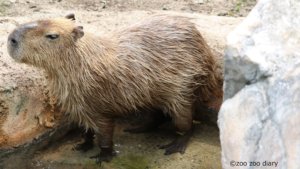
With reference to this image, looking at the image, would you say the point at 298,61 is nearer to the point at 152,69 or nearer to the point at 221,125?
the point at 221,125

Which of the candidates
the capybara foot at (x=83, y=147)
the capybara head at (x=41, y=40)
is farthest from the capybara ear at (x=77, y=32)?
the capybara foot at (x=83, y=147)

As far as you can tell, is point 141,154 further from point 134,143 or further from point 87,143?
point 87,143

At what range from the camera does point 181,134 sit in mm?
5086

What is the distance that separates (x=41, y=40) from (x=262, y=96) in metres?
1.72

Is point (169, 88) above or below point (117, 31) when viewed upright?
below

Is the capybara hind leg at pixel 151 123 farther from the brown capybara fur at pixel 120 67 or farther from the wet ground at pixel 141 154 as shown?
the brown capybara fur at pixel 120 67

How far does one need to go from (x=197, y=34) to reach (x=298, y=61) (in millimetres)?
1647

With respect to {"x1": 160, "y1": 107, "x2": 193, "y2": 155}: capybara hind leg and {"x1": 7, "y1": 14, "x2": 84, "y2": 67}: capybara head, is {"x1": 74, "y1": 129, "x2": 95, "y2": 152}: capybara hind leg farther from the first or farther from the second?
{"x1": 7, "y1": 14, "x2": 84, "y2": 67}: capybara head

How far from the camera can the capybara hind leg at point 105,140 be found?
4770 millimetres

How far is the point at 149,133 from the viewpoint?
208 inches

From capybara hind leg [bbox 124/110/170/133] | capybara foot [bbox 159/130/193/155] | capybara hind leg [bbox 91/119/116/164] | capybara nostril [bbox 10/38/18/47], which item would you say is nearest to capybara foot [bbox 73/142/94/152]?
capybara hind leg [bbox 91/119/116/164]

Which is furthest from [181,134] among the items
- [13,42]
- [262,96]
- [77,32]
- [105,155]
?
[262,96]

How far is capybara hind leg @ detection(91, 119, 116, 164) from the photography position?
4770mm

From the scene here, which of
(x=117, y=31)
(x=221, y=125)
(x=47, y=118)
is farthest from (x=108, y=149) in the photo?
(x=221, y=125)
